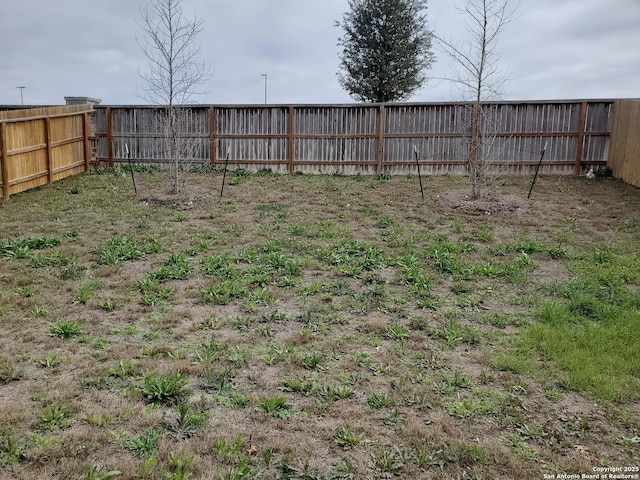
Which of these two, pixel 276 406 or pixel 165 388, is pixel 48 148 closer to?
pixel 165 388

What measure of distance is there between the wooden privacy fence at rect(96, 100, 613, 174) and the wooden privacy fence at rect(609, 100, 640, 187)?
41 cm

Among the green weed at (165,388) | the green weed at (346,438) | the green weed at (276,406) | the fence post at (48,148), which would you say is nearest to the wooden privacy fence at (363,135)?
the fence post at (48,148)

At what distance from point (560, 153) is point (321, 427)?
11.9 metres

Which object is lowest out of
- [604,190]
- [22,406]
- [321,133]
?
[22,406]

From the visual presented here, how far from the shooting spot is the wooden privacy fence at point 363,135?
42.7 ft

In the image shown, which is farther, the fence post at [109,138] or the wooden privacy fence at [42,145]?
the fence post at [109,138]

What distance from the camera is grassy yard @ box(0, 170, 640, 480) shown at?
116 inches

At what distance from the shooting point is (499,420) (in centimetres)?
328

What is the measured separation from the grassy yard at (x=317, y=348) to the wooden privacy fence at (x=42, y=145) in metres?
2.45

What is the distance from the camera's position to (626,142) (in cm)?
1180

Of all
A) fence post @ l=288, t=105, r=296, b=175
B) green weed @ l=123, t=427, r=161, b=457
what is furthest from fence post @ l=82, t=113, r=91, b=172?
green weed @ l=123, t=427, r=161, b=457

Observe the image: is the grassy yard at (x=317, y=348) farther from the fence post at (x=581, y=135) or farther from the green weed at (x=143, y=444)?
the fence post at (x=581, y=135)

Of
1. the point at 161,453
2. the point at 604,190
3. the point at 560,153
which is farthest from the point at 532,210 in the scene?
the point at 161,453

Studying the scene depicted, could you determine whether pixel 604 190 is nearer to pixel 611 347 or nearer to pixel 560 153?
pixel 560 153
